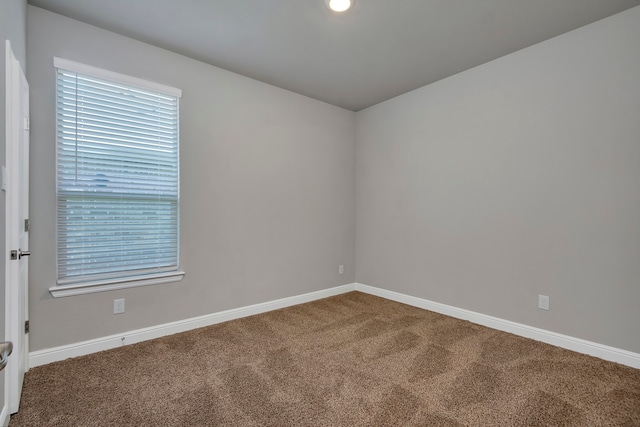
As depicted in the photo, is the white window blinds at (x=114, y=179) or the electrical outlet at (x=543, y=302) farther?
the electrical outlet at (x=543, y=302)

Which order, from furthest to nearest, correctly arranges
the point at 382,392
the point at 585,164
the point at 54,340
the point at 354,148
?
the point at 354,148 < the point at 585,164 < the point at 54,340 < the point at 382,392

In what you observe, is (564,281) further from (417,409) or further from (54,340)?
(54,340)

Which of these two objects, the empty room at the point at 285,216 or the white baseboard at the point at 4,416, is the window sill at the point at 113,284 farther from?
the white baseboard at the point at 4,416

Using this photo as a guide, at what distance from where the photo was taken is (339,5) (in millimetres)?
2174

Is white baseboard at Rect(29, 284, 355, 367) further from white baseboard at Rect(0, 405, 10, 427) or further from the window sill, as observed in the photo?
white baseboard at Rect(0, 405, 10, 427)

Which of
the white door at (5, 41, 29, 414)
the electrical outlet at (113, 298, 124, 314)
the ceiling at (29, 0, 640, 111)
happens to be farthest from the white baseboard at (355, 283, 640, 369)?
the white door at (5, 41, 29, 414)

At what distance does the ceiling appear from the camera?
7.29 ft

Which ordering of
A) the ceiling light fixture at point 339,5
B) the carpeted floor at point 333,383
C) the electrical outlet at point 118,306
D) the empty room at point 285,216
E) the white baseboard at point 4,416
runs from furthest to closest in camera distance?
the electrical outlet at point 118,306 < the ceiling light fixture at point 339,5 < the empty room at point 285,216 < the carpeted floor at point 333,383 < the white baseboard at point 4,416

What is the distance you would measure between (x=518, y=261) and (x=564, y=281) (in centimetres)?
37

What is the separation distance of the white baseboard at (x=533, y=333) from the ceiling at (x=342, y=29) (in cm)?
253

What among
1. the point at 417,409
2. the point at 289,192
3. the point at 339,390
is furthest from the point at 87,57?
the point at 417,409

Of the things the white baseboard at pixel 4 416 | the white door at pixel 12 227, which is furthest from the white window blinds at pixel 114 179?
the white baseboard at pixel 4 416

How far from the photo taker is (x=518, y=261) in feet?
9.42

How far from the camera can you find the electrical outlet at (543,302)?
2.70 m
